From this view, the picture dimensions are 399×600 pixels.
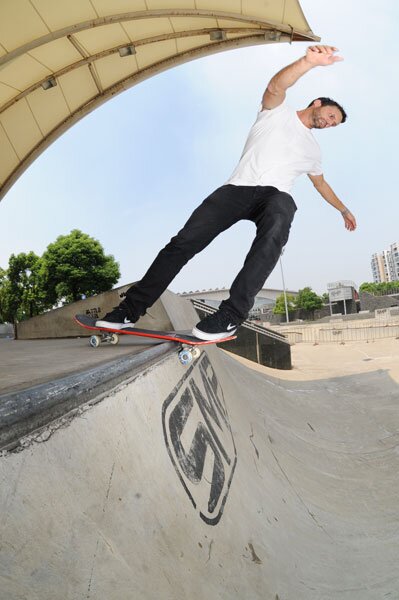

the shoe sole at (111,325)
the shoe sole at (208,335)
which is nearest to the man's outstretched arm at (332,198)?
the shoe sole at (208,335)

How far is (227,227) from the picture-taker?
9.61 feet

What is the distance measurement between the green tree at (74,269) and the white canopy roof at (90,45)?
2307cm

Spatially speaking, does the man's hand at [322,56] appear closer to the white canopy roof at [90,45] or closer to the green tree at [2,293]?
the white canopy roof at [90,45]

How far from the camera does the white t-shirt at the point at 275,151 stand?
279cm

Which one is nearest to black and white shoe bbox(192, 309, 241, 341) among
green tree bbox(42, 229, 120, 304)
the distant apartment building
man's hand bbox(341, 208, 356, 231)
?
man's hand bbox(341, 208, 356, 231)

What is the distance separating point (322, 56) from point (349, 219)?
1.68 metres

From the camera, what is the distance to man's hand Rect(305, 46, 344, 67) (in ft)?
7.76

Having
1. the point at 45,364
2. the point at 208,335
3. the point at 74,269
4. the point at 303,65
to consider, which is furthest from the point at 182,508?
the point at 74,269

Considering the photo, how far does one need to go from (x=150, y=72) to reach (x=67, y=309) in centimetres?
722

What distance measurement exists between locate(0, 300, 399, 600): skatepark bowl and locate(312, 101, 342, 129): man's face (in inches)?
87.4

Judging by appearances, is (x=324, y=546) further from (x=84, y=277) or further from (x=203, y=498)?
(x=84, y=277)

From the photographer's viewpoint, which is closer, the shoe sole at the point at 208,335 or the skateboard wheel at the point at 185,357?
the skateboard wheel at the point at 185,357

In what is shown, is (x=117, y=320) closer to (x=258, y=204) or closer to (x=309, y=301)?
(x=258, y=204)

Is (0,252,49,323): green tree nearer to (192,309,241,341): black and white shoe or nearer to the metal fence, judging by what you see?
the metal fence
